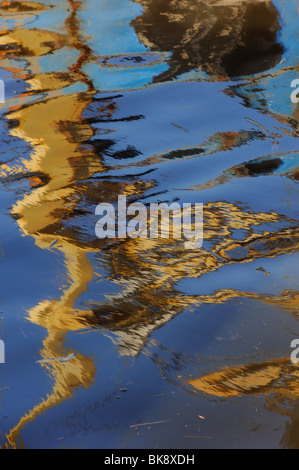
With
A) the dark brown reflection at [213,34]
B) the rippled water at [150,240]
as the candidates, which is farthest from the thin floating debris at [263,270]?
the dark brown reflection at [213,34]

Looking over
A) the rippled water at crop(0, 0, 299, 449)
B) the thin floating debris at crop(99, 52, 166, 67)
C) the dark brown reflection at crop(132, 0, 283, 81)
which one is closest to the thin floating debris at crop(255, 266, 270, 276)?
the rippled water at crop(0, 0, 299, 449)

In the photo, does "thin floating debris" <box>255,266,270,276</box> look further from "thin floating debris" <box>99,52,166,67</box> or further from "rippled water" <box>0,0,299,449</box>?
"thin floating debris" <box>99,52,166,67</box>

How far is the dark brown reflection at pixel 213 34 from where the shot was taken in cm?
226

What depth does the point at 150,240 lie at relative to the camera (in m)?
1.32

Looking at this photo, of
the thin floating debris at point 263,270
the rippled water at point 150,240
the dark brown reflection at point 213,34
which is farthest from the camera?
the dark brown reflection at point 213,34

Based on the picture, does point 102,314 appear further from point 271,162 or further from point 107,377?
point 271,162

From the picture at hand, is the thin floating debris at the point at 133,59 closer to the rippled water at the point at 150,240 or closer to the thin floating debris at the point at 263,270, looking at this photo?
the rippled water at the point at 150,240

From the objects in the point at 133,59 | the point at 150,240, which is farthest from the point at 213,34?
the point at 150,240

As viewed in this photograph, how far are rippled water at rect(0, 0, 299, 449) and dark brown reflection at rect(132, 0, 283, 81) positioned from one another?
10 millimetres

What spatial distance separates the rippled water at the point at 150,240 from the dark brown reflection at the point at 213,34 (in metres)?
0.01

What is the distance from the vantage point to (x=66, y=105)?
2002 millimetres

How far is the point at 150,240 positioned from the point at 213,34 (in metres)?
1.45

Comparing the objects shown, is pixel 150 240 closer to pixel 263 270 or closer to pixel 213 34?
pixel 263 270

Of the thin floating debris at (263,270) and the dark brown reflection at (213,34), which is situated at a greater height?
Answer: the dark brown reflection at (213,34)
